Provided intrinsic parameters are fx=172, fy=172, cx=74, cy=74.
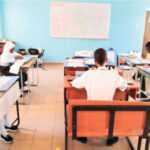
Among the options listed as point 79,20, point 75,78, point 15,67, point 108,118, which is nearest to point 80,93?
point 75,78

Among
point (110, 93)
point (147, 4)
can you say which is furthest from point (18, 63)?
point (147, 4)

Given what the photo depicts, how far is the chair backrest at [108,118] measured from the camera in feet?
4.67

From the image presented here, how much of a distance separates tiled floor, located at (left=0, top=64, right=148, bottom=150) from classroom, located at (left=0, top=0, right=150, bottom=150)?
13 millimetres

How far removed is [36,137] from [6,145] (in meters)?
0.38

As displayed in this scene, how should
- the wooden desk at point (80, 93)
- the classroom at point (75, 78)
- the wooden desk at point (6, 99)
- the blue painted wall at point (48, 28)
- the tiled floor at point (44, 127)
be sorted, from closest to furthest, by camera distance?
the classroom at point (75, 78), the wooden desk at point (6, 99), the tiled floor at point (44, 127), the wooden desk at point (80, 93), the blue painted wall at point (48, 28)

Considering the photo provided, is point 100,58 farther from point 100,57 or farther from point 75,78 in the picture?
point 75,78

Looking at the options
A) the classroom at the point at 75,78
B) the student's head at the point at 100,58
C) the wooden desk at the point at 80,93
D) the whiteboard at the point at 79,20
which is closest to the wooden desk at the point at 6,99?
the classroom at the point at 75,78

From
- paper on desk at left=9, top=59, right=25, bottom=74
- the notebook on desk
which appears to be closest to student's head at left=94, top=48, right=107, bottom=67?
the notebook on desk

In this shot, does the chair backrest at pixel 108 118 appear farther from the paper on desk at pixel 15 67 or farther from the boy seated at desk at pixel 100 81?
the paper on desk at pixel 15 67

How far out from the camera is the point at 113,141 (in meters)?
2.23

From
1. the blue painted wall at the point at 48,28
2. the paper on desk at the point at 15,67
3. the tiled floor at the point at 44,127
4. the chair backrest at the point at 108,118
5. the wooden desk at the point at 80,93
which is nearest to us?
the chair backrest at the point at 108,118

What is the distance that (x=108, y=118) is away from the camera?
58.8 inches

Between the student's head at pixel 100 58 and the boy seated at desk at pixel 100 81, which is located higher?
the student's head at pixel 100 58

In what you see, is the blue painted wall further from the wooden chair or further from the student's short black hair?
the wooden chair
